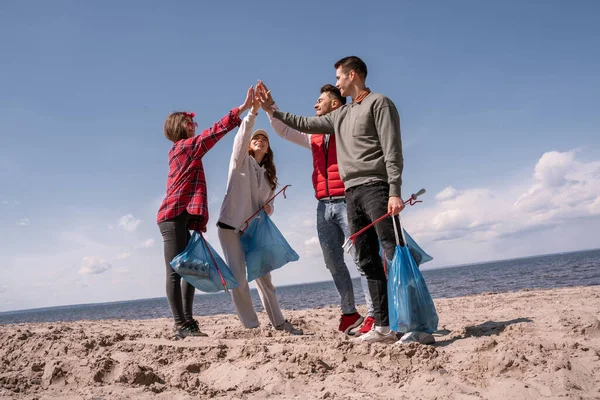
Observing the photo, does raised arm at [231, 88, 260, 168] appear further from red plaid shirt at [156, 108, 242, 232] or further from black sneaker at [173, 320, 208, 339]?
black sneaker at [173, 320, 208, 339]

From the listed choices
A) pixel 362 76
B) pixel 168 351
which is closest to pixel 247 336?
pixel 168 351

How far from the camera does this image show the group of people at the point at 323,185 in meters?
2.82

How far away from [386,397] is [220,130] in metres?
2.38

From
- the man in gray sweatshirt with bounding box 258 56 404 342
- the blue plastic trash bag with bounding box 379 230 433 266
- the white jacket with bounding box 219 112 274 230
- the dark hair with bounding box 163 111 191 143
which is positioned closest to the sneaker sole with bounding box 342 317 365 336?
the man in gray sweatshirt with bounding box 258 56 404 342

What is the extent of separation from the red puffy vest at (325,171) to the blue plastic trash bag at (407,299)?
3.03 feet

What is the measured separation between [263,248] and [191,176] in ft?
2.94

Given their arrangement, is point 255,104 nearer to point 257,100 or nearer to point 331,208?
point 257,100

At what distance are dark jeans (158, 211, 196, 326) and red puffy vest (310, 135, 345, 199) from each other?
115 centimetres

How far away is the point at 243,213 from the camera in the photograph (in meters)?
3.54

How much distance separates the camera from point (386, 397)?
181 centimetres

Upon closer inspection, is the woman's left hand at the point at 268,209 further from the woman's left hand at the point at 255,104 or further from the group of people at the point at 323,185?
the woman's left hand at the point at 255,104

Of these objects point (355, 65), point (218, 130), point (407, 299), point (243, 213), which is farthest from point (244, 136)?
point (407, 299)

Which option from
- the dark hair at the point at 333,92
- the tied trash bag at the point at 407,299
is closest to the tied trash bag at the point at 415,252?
the tied trash bag at the point at 407,299

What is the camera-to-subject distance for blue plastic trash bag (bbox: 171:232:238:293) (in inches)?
126
